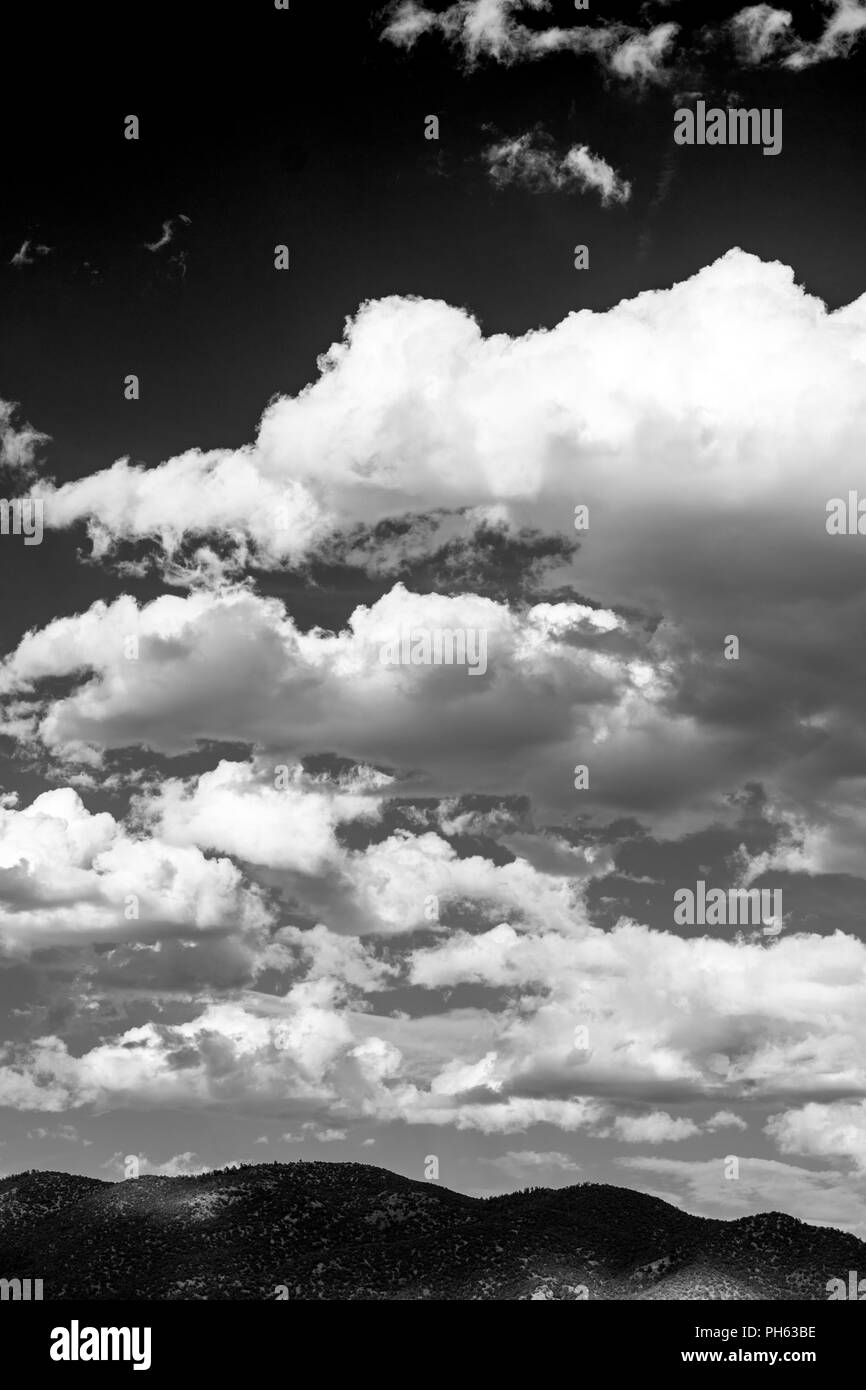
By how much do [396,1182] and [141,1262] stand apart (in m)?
41.6

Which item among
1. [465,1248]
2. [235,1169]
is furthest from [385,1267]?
[235,1169]

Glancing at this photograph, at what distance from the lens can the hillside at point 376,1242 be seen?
472ft

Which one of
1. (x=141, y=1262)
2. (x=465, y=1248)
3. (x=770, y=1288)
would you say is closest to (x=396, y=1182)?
(x=465, y=1248)

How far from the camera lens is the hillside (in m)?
144

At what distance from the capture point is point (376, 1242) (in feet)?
534
